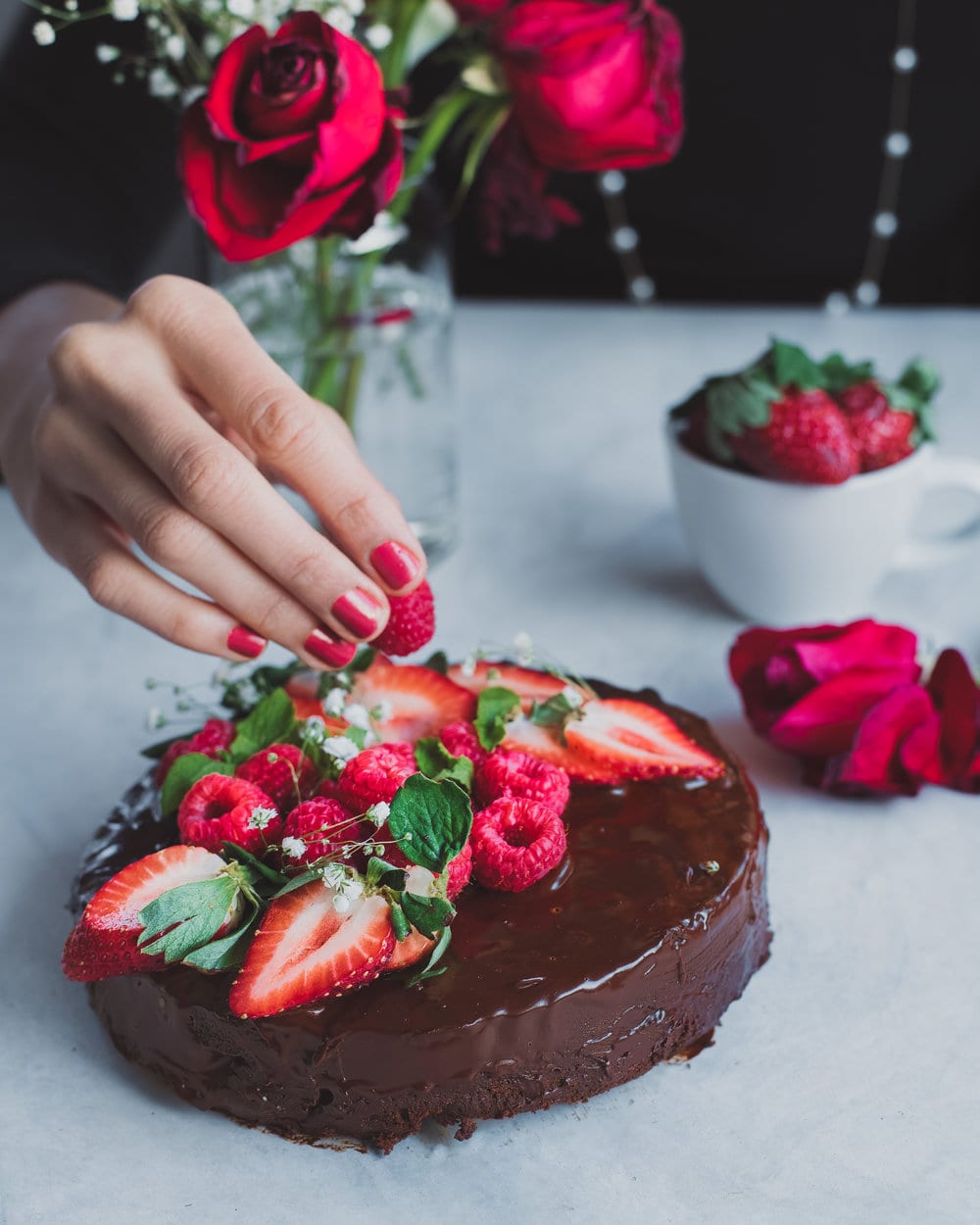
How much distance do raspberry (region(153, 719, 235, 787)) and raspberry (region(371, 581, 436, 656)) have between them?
0.15m

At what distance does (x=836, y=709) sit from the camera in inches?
49.4

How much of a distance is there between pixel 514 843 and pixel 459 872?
68 millimetres

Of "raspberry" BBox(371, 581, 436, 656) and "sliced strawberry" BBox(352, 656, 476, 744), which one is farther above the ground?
"raspberry" BBox(371, 581, 436, 656)

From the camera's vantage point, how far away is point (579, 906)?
38.7 inches

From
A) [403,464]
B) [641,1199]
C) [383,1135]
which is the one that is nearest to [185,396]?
[403,464]

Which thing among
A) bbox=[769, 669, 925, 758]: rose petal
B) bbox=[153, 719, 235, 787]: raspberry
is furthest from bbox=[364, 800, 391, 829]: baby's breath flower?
bbox=[769, 669, 925, 758]: rose petal

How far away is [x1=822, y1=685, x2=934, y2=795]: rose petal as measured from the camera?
122 cm

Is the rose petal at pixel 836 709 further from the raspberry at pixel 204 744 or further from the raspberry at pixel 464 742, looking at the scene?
the raspberry at pixel 204 744

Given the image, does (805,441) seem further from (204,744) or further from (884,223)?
(884,223)

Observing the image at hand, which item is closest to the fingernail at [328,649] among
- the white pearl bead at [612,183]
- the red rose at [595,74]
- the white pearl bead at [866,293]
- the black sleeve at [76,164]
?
the red rose at [595,74]

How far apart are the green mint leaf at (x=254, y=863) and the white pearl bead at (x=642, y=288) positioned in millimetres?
1674

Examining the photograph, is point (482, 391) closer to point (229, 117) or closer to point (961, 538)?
point (961, 538)

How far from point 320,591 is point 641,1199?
52 cm

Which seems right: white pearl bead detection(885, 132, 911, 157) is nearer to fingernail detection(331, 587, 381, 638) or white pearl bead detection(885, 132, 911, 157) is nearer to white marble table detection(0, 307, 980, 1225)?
white marble table detection(0, 307, 980, 1225)
